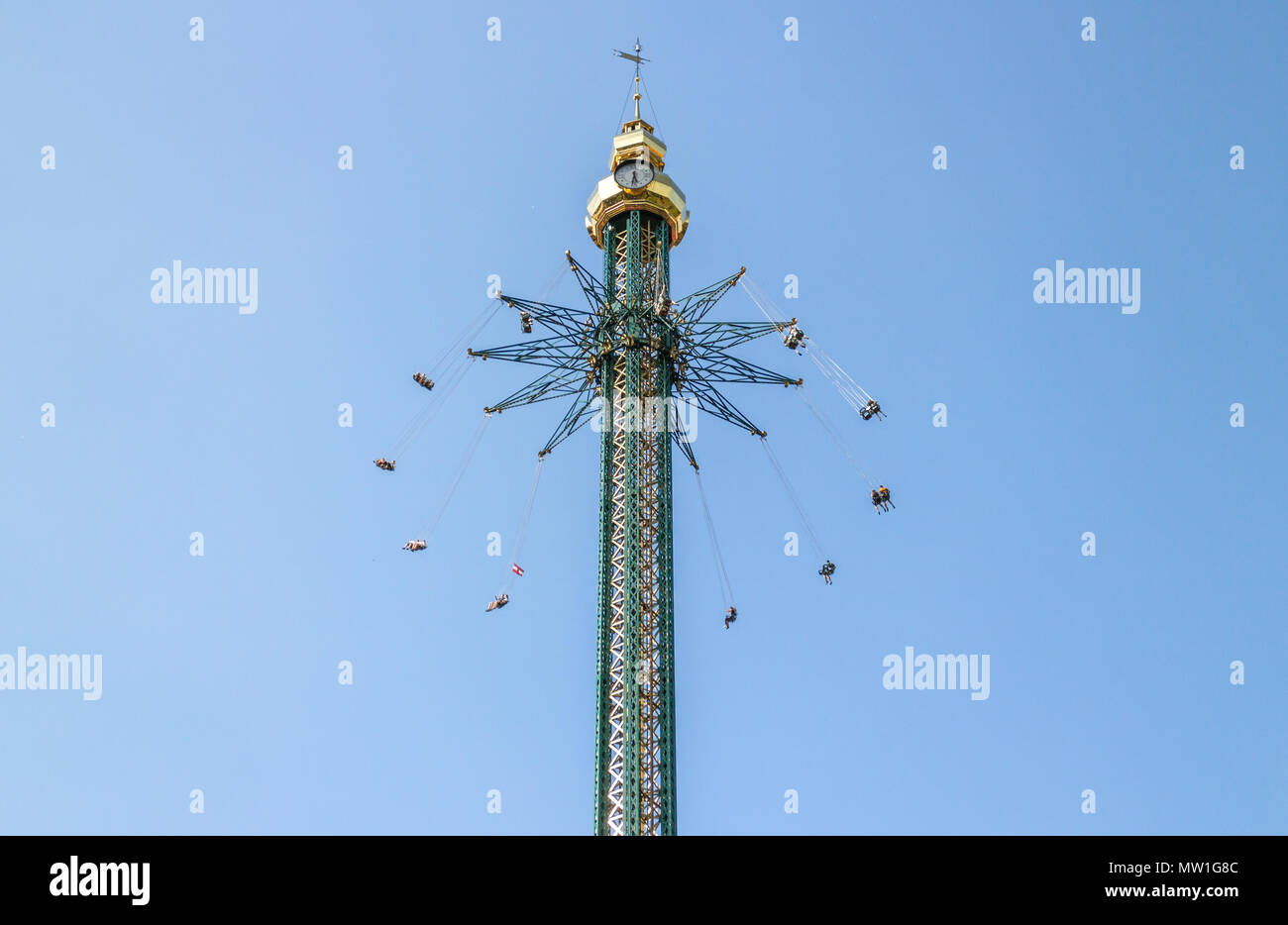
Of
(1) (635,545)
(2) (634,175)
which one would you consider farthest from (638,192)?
(1) (635,545)

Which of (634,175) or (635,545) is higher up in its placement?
(634,175)

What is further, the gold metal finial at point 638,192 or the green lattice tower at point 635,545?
the gold metal finial at point 638,192

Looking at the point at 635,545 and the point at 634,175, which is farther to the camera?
the point at 634,175

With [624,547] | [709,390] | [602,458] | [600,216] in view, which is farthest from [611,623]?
[600,216]

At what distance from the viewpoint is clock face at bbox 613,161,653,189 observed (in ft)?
188

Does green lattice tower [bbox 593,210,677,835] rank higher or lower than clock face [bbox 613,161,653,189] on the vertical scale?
lower

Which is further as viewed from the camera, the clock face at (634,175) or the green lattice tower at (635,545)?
the clock face at (634,175)

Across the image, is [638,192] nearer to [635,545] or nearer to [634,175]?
[634,175]

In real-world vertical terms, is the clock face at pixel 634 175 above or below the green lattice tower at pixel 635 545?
above

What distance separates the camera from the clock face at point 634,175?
57250mm

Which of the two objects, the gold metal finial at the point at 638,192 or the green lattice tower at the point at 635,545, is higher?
the gold metal finial at the point at 638,192

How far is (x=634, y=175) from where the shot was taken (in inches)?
2263
